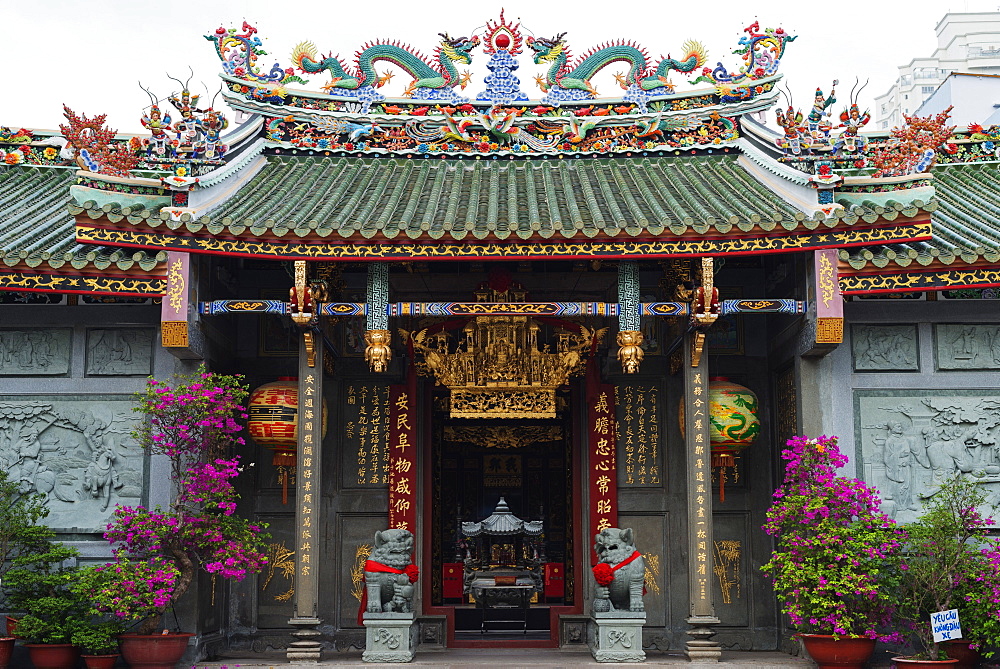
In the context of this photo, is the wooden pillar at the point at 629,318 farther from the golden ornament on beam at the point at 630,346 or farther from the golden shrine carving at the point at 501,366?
the golden shrine carving at the point at 501,366

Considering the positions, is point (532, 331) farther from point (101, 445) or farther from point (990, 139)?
point (990, 139)

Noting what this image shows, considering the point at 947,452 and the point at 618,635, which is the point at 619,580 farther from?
the point at 947,452

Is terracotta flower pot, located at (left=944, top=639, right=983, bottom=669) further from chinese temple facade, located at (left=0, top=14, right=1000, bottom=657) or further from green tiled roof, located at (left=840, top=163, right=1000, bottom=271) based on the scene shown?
green tiled roof, located at (left=840, top=163, right=1000, bottom=271)

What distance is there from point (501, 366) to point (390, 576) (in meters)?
2.51

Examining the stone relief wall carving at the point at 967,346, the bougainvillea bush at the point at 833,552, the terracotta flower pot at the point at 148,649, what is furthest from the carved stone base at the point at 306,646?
the stone relief wall carving at the point at 967,346

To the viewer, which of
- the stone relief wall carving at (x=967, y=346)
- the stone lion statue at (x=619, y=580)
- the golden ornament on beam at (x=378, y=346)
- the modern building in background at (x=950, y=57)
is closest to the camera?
the stone lion statue at (x=619, y=580)

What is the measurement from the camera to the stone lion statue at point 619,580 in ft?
31.4

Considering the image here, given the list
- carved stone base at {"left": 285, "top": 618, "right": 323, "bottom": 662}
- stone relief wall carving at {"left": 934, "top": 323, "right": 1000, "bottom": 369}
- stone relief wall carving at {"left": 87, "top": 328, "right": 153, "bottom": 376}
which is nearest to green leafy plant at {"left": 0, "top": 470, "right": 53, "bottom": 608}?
stone relief wall carving at {"left": 87, "top": 328, "right": 153, "bottom": 376}

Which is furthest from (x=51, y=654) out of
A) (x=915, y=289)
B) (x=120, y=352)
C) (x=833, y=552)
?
(x=915, y=289)

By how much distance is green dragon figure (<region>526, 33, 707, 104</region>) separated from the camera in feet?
39.7

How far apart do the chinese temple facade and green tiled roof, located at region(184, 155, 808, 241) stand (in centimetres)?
5

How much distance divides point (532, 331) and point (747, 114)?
360 centimetres

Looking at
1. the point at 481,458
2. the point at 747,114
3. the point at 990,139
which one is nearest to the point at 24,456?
the point at 481,458

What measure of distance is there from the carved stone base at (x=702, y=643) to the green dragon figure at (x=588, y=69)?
19.1ft
